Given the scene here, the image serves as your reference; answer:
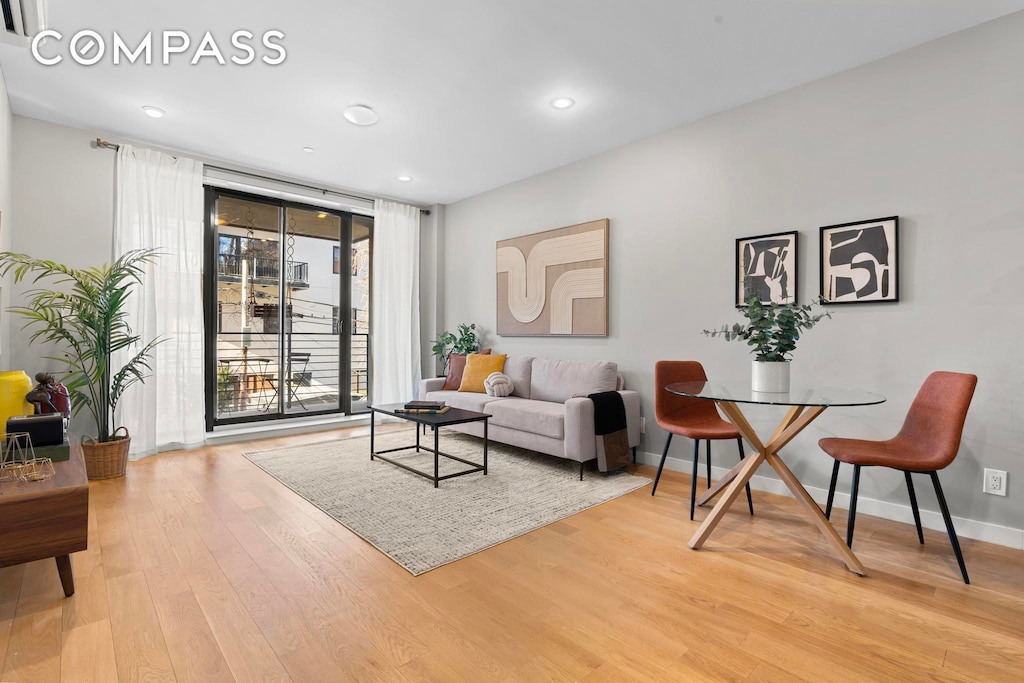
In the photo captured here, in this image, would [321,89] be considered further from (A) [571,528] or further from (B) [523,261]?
(A) [571,528]

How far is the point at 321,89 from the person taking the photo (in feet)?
11.0

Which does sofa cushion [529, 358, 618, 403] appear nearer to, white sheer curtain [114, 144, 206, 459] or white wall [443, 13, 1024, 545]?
white wall [443, 13, 1024, 545]

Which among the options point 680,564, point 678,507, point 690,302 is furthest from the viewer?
point 690,302

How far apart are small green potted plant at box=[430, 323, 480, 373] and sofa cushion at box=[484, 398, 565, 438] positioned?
1.37 metres

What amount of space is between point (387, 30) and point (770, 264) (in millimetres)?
2794

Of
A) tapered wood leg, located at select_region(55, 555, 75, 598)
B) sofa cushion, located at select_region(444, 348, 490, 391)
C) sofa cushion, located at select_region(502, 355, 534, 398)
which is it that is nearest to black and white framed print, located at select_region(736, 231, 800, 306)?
sofa cushion, located at select_region(502, 355, 534, 398)

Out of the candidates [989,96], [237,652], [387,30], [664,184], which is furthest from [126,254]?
[989,96]

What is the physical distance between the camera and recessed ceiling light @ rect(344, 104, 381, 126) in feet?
11.9

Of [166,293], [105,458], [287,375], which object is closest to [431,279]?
[287,375]

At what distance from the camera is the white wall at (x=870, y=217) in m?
2.60

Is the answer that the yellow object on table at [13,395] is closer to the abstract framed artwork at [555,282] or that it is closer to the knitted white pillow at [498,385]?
the knitted white pillow at [498,385]

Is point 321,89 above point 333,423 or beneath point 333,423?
above

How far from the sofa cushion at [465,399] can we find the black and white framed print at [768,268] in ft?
7.52

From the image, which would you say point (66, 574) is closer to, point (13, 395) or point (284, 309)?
point (13, 395)
